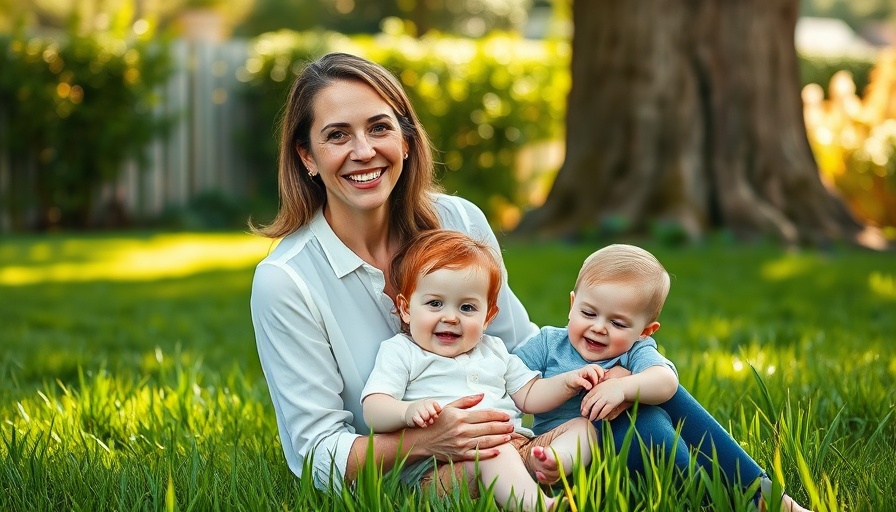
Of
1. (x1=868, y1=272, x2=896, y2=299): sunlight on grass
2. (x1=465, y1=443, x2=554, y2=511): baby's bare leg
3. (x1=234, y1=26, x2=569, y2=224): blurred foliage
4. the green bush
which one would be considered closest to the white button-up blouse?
(x1=465, y1=443, x2=554, y2=511): baby's bare leg

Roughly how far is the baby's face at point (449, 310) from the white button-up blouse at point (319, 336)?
0.17 meters

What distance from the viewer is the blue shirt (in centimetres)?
271

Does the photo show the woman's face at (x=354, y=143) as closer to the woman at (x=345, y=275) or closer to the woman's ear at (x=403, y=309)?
the woman at (x=345, y=275)

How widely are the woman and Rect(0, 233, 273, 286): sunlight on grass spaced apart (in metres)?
4.60

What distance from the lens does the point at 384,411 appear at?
2641 mm

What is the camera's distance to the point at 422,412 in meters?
2.56

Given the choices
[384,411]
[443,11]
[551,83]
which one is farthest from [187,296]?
[443,11]

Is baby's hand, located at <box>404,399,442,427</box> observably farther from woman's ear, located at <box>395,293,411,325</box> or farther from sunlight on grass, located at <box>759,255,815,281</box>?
sunlight on grass, located at <box>759,255,815,281</box>

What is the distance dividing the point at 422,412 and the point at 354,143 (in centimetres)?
76

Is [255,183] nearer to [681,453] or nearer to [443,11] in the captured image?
[681,453]

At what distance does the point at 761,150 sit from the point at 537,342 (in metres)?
5.97

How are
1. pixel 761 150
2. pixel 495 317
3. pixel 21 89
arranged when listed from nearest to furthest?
pixel 495 317, pixel 761 150, pixel 21 89

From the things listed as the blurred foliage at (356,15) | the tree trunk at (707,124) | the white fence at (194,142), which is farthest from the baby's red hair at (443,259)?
the blurred foliage at (356,15)

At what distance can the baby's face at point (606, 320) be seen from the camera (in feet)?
8.86
